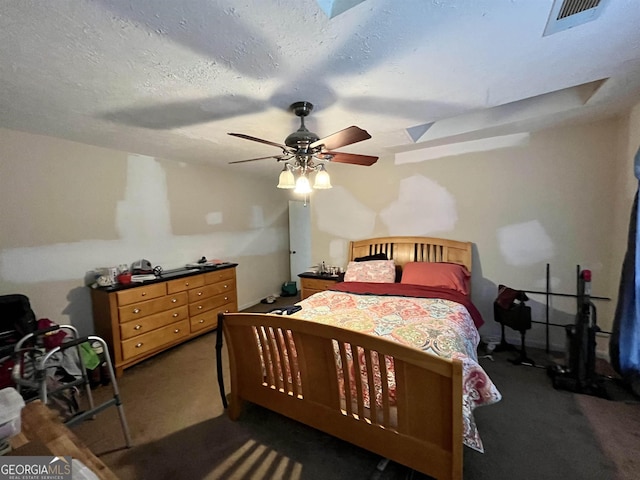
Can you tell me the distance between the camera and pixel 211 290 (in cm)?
362

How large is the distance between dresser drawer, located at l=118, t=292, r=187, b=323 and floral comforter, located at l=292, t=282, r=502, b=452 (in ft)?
5.39

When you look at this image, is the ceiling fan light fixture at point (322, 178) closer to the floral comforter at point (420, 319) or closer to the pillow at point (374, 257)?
the floral comforter at point (420, 319)

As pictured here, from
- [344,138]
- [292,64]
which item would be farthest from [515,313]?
[292,64]

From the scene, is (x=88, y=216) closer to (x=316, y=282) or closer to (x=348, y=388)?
(x=316, y=282)

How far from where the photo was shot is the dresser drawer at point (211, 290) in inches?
133

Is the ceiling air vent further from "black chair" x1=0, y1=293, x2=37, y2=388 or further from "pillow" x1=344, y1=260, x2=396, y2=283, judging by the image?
"black chair" x1=0, y1=293, x2=37, y2=388

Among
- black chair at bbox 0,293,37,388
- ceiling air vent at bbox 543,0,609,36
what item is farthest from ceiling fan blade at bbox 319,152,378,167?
black chair at bbox 0,293,37,388

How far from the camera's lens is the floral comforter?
1.43 m

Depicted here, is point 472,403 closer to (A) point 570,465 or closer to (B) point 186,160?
(A) point 570,465

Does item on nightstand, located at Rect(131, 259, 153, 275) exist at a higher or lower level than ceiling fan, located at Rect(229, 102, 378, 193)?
lower

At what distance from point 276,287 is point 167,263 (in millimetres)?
2312

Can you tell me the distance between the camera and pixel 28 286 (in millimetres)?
2490

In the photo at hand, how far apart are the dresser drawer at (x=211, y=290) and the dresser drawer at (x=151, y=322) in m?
0.17

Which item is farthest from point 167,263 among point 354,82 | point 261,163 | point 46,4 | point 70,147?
point 354,82
